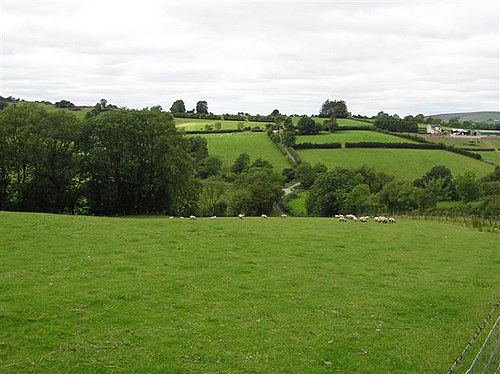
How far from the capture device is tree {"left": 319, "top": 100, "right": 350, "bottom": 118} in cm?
16598

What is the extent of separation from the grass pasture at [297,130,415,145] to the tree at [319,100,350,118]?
47668mm

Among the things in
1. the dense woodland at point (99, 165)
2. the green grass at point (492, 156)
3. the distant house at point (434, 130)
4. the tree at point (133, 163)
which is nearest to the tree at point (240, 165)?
the dense woodland at point (99, 165)

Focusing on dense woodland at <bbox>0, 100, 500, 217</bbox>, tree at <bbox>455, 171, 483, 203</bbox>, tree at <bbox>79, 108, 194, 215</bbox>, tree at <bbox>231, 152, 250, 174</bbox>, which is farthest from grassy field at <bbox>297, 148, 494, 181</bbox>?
tree at <bbox>79, 108, 194, 215</bbox>

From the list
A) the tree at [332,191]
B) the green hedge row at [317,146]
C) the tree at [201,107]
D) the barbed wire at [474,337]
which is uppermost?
the tree at [201,107]

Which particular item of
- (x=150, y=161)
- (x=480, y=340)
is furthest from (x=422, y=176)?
(x=480, y=340)

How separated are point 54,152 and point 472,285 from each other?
40.2 m

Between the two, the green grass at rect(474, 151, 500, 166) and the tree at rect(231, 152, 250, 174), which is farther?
the tree at rect(231, 152, 250, 174)

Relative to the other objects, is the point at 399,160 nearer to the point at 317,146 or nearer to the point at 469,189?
the point at 317,146

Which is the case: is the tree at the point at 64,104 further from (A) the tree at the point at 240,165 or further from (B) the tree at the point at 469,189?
(B) the tree at the point at 469,189

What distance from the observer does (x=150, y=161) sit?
1917 inches

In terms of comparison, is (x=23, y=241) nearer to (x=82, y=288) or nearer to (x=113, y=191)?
(x=82, y=288)

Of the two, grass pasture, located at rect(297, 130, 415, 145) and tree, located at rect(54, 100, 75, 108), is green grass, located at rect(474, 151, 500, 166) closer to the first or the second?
grass pasture, located at rect(297, 130, 415, 145)

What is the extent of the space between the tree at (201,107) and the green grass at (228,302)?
14353 centimetres

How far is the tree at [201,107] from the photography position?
543 feet
